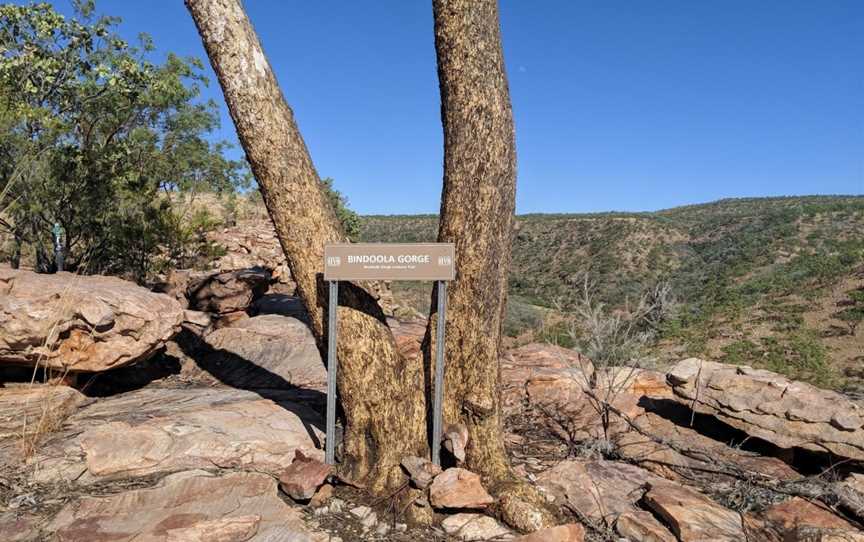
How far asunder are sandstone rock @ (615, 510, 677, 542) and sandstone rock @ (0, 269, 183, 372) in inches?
166

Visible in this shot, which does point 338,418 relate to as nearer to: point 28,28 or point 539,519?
point 539,519

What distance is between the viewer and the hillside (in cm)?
1488

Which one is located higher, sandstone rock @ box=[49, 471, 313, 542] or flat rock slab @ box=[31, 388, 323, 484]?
flat rock slab @ box=[31, 388, 323, 484]

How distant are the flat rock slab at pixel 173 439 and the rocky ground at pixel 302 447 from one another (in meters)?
0.01

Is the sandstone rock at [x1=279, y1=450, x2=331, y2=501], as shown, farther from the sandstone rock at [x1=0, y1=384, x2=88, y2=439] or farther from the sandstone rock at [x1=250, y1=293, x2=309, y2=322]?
the sandstone rock at [x1=250, y1=293, x2=309, y2=322]

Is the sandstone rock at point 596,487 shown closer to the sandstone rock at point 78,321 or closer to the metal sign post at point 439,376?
the metal sign post at point 439,376

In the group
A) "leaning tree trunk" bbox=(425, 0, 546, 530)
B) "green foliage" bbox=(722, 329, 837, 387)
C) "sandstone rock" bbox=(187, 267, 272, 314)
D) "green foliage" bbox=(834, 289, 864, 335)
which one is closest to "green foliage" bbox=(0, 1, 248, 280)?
"sandstone rock" bbox=(187, 267, 272, 314)

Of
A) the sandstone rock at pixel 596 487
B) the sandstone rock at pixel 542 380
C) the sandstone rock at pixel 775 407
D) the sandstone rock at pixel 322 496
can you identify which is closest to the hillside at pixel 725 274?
the sandstone rock at pixel 542 380

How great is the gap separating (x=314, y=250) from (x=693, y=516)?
9.57 ft

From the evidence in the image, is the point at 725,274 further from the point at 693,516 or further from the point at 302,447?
the point at 302,447

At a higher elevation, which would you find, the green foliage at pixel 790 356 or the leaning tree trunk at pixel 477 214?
the leaning tree trunk at pixel 477 214

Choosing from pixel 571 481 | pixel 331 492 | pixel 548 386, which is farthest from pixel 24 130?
pixel 571 481

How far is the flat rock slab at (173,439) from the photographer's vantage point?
3.92 metres

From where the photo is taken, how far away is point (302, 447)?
441 cm
